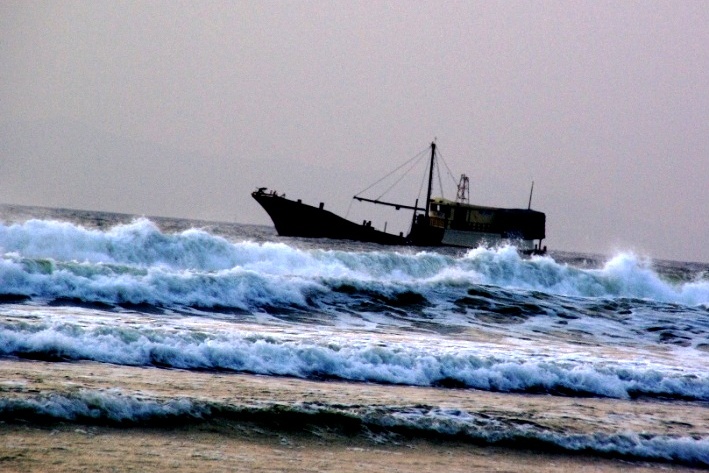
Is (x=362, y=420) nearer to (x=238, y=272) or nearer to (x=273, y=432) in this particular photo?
(x=273, y=432)

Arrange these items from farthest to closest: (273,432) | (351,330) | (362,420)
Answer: (351,330) < (362,420) < (273,432)

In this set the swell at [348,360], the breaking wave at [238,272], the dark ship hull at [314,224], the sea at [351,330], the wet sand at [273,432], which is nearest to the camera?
the wet sand at [273,432]

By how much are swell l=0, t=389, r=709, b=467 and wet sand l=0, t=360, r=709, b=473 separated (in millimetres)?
167

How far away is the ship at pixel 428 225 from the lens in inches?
2665

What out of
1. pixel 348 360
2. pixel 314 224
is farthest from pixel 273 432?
pixel 314 224

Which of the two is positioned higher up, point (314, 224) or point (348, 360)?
point (314, 224)

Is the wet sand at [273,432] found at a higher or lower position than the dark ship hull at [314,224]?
lower

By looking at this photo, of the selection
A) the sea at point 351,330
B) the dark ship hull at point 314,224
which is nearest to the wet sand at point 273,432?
the sea at point 351,330

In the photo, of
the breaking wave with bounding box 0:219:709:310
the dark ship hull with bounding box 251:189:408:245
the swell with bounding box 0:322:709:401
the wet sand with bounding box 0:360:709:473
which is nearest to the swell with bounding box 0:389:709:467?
the wet sand with bounding box 0:360:709:473

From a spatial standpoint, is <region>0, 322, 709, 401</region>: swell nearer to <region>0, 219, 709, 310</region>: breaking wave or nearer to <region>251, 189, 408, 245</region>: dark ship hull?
<region>0, 219, 709, 310</region>: breaking wave

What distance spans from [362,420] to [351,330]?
7958 mm

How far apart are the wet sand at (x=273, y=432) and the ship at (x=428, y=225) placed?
2132 inches

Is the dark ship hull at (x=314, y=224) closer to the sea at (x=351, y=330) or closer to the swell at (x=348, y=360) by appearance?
the sea at (x=351, y=330)

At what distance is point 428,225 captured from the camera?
69250 millimetres
